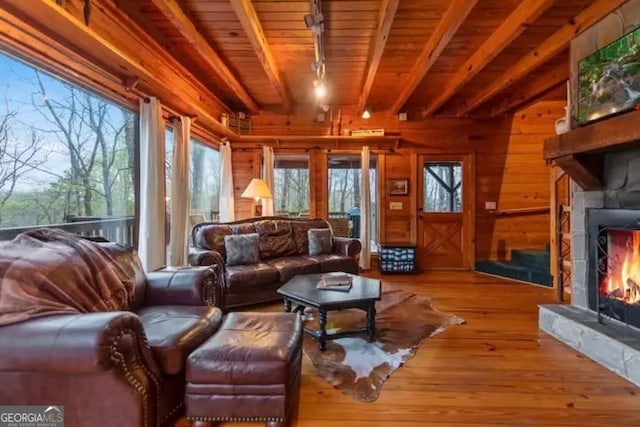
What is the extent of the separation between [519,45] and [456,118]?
257 centimetres

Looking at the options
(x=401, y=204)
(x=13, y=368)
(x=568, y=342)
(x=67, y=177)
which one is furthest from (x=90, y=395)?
(x=401, y=204)

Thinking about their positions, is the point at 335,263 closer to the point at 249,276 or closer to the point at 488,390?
the point at 249,276

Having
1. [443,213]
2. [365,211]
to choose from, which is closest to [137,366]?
[365,211]

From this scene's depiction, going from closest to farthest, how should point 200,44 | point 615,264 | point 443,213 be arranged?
1. point 615,264
2. point 200,44
3. point 443,213

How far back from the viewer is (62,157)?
2934 mm

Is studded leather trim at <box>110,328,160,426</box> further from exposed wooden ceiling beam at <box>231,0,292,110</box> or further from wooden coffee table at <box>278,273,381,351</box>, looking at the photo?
exposed wooden ceiling beam at <box>231,0,292,110</box>

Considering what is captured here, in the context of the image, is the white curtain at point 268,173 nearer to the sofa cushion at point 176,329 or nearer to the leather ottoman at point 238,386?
the sofa cushion at point 176,329

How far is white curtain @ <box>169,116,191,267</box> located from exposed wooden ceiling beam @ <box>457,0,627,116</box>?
3.96 m

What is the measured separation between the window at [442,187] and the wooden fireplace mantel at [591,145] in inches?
130

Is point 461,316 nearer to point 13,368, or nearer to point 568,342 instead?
point 568,342

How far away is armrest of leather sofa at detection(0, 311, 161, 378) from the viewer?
161cm

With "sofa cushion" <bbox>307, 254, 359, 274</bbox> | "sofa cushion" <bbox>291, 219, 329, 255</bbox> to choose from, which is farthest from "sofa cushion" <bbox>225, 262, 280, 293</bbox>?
"sofa cushion" <bbox>291, 219, 329, 255</bbox>

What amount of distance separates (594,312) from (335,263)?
275 cm

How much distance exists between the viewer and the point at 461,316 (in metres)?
4.00
